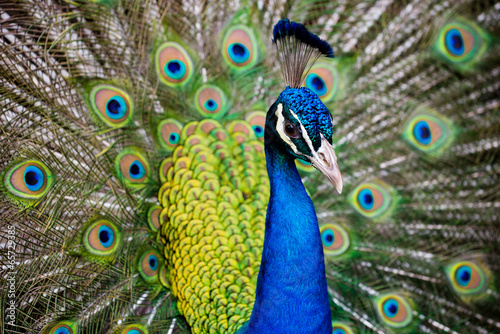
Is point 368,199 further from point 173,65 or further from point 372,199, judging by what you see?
point 173,65

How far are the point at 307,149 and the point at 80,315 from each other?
0.77 meters

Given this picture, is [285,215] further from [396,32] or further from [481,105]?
[481,105]

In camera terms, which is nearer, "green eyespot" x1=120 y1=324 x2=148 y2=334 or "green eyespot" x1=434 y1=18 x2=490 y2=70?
"green eyespot" x1=120 y1=324 x2=148 y2=334

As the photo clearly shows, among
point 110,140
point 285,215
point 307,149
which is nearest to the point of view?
point 307,149

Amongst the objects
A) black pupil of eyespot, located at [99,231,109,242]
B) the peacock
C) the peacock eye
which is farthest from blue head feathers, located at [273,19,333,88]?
black pupil of eyespot, located at [99,231,109,242]

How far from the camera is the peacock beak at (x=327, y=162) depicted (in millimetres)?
747

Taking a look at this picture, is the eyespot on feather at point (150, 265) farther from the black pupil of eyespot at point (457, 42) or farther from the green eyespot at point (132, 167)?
the black pupil of eyespot at point (457, 42)

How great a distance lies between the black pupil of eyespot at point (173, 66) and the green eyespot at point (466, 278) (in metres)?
1.17

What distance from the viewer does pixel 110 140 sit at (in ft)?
4.02

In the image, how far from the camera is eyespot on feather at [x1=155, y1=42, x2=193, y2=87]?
4.20 feet

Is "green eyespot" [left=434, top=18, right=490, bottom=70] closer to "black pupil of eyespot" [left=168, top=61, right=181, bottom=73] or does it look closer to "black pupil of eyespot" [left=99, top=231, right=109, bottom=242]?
"black pupil of eyespot" [left=168, top=61, right=181, bottom=73]

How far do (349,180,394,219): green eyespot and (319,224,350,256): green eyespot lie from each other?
99 mm

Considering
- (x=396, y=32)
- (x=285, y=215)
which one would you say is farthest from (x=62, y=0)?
(x=396, y=32)

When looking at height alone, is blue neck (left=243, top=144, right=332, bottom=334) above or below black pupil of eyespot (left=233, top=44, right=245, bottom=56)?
below
